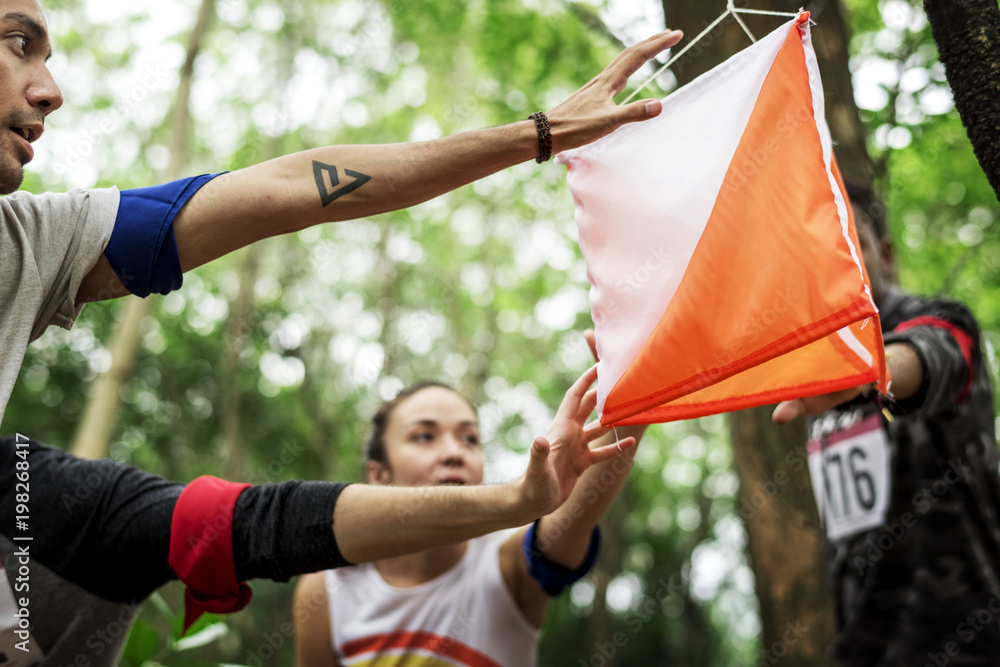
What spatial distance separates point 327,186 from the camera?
1697 millimetres

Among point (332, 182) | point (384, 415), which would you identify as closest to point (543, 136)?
point (332, 182)

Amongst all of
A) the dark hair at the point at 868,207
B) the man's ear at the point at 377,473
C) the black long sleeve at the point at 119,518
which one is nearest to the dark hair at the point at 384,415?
the man's ear at the point at 377,473

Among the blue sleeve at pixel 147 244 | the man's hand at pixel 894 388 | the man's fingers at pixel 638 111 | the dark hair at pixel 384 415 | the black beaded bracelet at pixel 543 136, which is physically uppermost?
the man's fingers at pixel 638 111

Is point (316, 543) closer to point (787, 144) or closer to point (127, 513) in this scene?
point (127, 513)

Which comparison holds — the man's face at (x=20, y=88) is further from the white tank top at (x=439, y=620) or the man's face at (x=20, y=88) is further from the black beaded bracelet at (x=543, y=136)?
the white tank top at (x=439, y=620)

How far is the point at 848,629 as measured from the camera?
2646 millimetres

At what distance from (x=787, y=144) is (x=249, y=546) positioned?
5.15ft

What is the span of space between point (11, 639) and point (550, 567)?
1443mm

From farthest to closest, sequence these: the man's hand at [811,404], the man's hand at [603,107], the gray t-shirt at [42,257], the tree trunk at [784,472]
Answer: the tree trunk at [784,472], the man's hand at [811,404], the man's hand at [603,107], the gray t-shirt at [42,257]

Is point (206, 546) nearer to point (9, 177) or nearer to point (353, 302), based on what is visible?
point (9, 177)

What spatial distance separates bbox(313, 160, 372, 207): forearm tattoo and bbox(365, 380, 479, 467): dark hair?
1.46 m

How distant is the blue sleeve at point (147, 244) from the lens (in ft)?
5.31

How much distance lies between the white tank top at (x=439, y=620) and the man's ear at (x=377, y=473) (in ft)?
1.14

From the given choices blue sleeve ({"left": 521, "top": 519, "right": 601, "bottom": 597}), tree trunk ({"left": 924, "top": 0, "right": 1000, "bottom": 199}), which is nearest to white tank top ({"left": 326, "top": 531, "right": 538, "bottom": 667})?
blue sleeve ({"left": 521, "top": 519, "right": 601, "bottom": 597})
